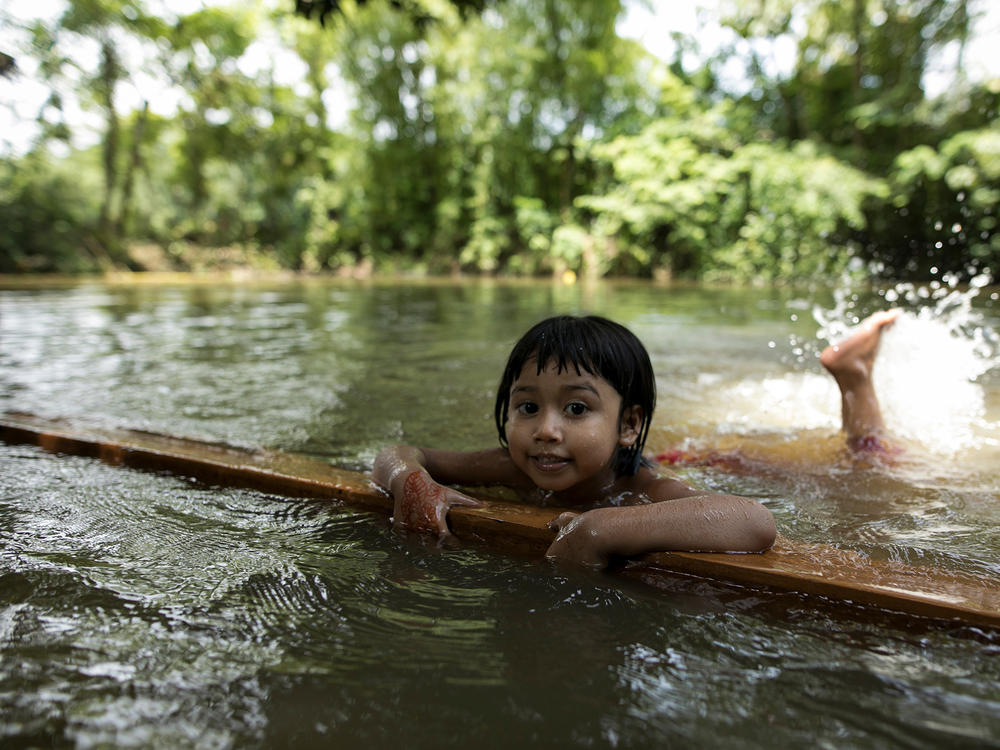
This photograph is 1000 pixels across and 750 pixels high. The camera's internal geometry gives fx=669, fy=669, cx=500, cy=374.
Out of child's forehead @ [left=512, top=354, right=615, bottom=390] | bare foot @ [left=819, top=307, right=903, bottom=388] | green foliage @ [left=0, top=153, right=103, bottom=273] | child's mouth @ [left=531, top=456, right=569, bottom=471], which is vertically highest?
green foliage @ [left=0, top=153, right=103, bottom=273]

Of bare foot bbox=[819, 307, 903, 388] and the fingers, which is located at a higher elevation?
bare foot bbox=[819, 307, 903, 388]

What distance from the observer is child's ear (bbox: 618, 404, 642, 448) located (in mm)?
1981

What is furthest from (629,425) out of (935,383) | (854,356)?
(935,383)

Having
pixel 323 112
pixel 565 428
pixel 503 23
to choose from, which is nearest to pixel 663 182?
pixel 503 23

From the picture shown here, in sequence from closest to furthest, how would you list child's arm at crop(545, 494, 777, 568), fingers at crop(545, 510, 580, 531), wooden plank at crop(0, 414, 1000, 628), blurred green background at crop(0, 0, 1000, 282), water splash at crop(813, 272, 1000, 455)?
1. wooden plank at crop(0, 414, 1000, 628)
2. child's arm at crop(545, 494, 777, 568)
3. fingers at crop(545, 510, 580, 531)
4. water splash at crop(813, 272, 1000, 455)
5. blurred green background at crop(0, 0, 1000, 282)

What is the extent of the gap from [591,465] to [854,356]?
1826 millimetres

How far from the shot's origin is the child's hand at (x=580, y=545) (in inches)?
61.7

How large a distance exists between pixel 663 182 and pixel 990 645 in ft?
64.6

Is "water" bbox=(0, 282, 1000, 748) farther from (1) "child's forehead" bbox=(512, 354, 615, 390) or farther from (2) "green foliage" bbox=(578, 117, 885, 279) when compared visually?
(2) "green foliage" bbox=(578, 117, 885, 279)

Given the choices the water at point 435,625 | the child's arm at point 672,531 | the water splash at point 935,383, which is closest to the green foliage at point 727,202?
the water splash at point 935,383

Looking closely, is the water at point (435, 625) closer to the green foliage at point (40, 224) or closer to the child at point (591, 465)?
the child at point (591, 465)

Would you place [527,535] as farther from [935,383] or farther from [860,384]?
[935,383]

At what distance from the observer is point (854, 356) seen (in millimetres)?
3043

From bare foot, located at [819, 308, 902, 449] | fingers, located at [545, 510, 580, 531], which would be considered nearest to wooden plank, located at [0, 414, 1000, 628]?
fingers, located at [545, 510, 580, 531]
